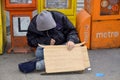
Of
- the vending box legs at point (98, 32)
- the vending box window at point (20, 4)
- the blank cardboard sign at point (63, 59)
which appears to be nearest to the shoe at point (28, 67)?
the blank cardboard sign at point (63, 59)

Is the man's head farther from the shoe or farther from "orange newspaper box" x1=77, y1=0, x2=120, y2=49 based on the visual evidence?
"orange newspaper box" x1=77, y1=0, x2=120, y2=49

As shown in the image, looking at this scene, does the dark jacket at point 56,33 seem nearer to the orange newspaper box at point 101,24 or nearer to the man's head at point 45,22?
the man's head at point 45,22

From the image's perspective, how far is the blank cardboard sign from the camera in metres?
4.26

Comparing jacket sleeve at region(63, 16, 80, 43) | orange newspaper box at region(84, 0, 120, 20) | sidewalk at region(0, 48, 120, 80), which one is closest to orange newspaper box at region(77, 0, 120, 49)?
orange newspaper box at region(84, 0, 120, 20)

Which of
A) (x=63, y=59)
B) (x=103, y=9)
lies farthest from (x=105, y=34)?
(x=63, y=59)

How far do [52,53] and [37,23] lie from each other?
0.45 meters

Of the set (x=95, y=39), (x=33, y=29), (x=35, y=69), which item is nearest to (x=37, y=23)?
(x=33, y=29)

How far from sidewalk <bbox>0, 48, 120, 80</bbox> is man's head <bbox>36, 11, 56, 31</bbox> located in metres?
0.63

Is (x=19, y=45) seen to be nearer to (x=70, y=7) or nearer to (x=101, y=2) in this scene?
(x=70, y=7)

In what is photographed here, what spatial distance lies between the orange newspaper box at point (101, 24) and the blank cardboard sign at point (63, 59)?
991 mm

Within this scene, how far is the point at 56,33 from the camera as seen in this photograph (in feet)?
14.6

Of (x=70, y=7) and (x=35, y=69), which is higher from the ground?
(x=70, y=7)

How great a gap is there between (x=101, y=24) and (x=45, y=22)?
1.41 meters

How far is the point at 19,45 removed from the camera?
530 cm
